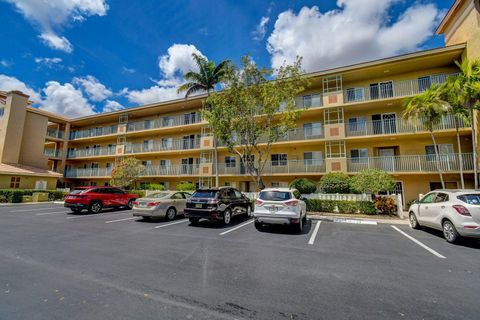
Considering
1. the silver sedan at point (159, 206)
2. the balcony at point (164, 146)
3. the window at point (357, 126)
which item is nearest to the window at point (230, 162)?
the balcony at point (164, 146)

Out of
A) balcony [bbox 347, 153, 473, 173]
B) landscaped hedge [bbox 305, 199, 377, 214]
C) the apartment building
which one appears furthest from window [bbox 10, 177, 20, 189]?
balcony [bbox 347, 153, 473, 173]

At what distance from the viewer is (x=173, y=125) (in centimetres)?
2544

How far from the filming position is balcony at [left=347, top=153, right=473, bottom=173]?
14.8m

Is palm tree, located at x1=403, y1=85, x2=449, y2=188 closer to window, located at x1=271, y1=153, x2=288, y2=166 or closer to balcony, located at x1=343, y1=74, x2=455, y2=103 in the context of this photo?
balcony, located at x1=343, y1=74, x2=455, y2=103

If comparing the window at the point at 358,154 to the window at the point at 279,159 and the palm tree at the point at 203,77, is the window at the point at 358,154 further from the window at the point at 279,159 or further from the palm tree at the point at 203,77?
the palm tree at the point at 203,77

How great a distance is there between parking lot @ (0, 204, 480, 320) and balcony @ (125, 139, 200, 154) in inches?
647

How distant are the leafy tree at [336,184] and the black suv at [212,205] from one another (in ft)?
Result: 25.0

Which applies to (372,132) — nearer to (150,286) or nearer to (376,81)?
(376,81)

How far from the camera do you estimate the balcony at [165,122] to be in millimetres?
24891

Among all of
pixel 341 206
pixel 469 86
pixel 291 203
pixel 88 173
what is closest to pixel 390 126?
pixel 469 86

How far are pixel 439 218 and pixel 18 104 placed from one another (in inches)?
1554

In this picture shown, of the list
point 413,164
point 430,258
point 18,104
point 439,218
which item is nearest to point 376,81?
point 413,164

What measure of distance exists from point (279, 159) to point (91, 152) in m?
25.8

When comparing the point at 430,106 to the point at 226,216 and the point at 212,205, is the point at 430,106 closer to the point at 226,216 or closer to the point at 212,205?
the point at 226,216
